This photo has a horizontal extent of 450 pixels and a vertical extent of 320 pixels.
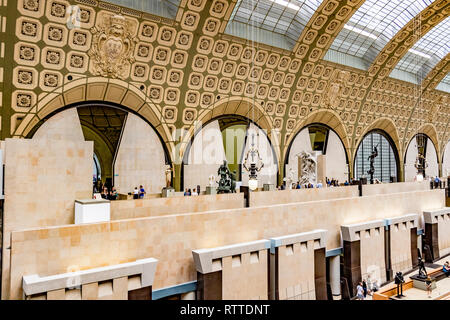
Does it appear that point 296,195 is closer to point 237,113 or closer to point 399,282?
point 399,282

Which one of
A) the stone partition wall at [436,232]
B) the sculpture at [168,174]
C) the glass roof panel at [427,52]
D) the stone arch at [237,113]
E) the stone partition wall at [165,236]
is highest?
the glass roof panel at [427,52]

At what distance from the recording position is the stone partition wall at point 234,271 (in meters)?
7.97

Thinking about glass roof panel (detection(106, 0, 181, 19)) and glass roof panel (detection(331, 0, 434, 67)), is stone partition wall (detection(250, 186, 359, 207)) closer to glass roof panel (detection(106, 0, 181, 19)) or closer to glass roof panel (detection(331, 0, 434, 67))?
glass roof panel (detection(106, 0, 181, 19))

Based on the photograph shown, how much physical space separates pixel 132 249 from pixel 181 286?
61.6 inches

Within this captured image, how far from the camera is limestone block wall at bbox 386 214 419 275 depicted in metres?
12.5

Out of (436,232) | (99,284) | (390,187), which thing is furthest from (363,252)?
(99,284)

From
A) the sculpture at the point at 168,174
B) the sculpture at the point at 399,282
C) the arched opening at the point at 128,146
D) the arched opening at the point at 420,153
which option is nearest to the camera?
the sculpture at the point at 399,282

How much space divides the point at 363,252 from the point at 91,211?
904cm

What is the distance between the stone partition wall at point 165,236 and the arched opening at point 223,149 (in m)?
8.46

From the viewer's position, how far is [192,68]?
1677cm

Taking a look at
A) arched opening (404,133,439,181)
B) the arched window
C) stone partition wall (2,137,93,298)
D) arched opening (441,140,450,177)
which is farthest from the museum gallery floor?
arched opening (441,140,450,177)

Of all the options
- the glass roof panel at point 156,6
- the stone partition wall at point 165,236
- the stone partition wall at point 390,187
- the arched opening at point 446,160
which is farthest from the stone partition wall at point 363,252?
the arched opening at point 446,160

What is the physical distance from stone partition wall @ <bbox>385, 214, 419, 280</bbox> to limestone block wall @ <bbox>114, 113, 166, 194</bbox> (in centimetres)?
1088

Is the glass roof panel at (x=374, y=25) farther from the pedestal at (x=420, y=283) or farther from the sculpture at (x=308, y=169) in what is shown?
the pedestal at (x=420, y=283)
